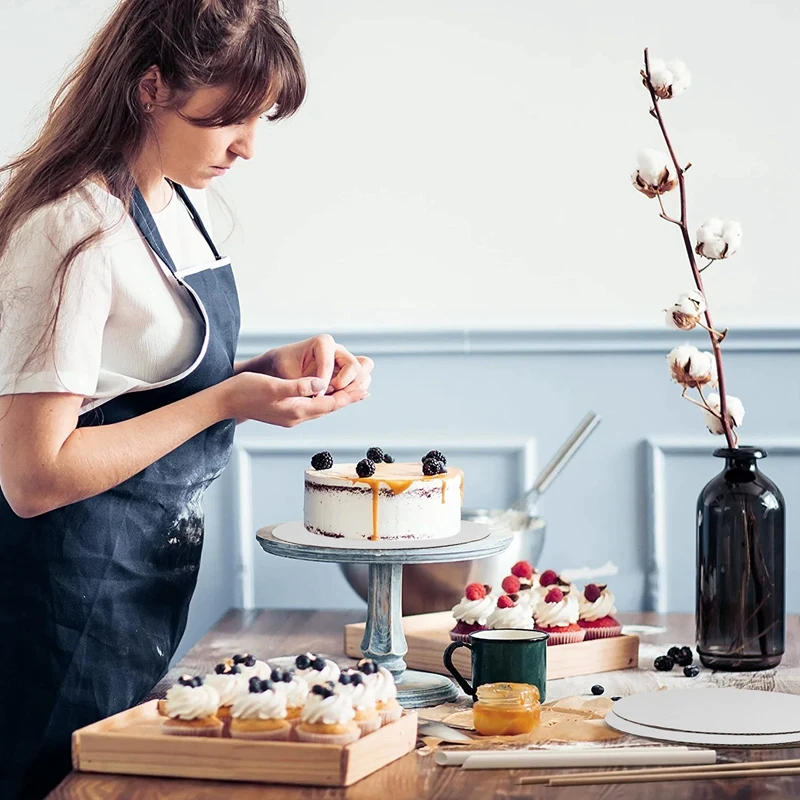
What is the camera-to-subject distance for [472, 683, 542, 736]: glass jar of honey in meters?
1.30

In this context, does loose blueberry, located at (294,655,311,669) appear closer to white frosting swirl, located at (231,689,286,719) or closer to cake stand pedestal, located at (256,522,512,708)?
white frosting swirl, located at (231,689,286,719)

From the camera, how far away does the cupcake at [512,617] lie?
1564 millimetres

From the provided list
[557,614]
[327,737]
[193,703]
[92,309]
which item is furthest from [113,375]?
[557,614]

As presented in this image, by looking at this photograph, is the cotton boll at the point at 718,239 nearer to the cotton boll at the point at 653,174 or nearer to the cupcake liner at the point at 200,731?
the cotton boll at the point at 653,174

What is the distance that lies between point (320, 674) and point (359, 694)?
0.22 ft

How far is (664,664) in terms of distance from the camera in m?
1.67

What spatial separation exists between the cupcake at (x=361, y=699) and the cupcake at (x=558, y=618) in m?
0.50

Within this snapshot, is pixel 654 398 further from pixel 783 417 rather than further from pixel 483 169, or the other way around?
pixel 483 169

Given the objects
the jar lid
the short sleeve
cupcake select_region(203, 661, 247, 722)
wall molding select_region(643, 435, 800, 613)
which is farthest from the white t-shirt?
wall molding select_region(643, 435, 800, 613)

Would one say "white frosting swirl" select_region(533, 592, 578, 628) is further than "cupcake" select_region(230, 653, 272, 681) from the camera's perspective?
Yes

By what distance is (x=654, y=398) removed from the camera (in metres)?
2.51

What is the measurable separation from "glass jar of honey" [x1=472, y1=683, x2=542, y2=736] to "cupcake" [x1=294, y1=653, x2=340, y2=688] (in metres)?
0.18

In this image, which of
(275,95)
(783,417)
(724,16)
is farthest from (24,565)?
(724,16)

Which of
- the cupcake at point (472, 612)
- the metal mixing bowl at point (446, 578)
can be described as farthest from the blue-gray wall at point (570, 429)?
the cupcake at point (472, 612)
